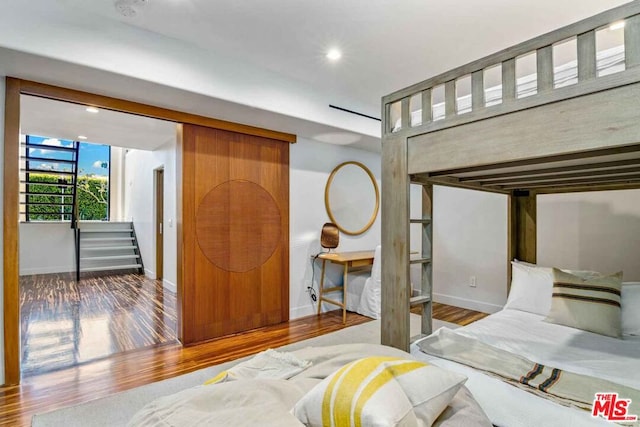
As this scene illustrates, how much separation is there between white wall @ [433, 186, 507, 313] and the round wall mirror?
0.93 m

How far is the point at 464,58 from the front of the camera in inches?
107

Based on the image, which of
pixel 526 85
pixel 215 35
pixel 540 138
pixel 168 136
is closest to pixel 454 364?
→ pixel 540 138

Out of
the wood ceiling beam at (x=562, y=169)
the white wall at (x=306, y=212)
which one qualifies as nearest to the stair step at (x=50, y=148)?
the white wall at (x=306, y=212)

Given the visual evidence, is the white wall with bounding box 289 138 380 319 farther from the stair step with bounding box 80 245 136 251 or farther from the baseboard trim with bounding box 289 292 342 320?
the stair step with bounding box 80 245 136 251

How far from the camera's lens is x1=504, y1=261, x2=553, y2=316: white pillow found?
2.49m

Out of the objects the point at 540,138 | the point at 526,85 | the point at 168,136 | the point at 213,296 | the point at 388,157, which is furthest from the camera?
the point at 168,136

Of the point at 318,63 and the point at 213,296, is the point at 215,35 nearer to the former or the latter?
the point at 318,63

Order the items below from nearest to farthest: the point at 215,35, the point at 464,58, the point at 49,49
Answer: the point at 49,49 < the point at 215,35 < the point at 464,58

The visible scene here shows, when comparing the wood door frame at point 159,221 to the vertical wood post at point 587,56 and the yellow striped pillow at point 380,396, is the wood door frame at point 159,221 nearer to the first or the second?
the yellow striped pillow at point 380,396

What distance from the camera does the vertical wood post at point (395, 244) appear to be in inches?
68.6

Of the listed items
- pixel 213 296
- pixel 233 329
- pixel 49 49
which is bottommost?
pixel 233 329

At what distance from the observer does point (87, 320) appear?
361 centimetres

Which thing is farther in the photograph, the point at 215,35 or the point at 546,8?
the point at 215,35

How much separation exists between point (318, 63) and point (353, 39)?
0.47 metres
